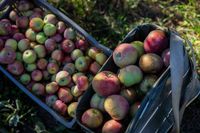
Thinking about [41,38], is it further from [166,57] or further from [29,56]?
[166,57]

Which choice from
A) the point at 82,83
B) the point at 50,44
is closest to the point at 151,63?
the point at 82,83

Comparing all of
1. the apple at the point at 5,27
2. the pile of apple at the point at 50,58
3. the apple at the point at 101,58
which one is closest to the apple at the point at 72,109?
the pile of apple at the point at 50,58

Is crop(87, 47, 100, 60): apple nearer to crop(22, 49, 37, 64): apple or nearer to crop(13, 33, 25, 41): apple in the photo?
crop(22, 49, 37, 64): apple

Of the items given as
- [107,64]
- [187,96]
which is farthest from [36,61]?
[187,96]

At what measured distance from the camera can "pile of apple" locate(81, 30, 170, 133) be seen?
7.89 ft

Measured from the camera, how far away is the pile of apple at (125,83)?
2.40 metres

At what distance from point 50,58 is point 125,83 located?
0.75 meters

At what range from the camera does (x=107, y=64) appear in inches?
101

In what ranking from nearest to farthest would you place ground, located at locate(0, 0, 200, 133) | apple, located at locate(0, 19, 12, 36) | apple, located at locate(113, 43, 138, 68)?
apple, located at locate(113, 43, 138, 68) < apple, located at locate(0, 19, 12, 36) < ground, located at locate(0, 0, 200, 133)

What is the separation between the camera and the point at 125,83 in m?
2.47

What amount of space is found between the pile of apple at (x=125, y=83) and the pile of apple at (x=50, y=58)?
0.98ft

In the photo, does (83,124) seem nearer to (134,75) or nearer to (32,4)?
(134,75)

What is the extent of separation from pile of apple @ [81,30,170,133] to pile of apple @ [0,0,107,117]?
11.7 inches

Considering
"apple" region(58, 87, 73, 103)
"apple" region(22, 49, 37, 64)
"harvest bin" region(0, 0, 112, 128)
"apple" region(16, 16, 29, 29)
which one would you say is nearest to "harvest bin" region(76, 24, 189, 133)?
"harvest bin" region(0, 0, 112, 128)
